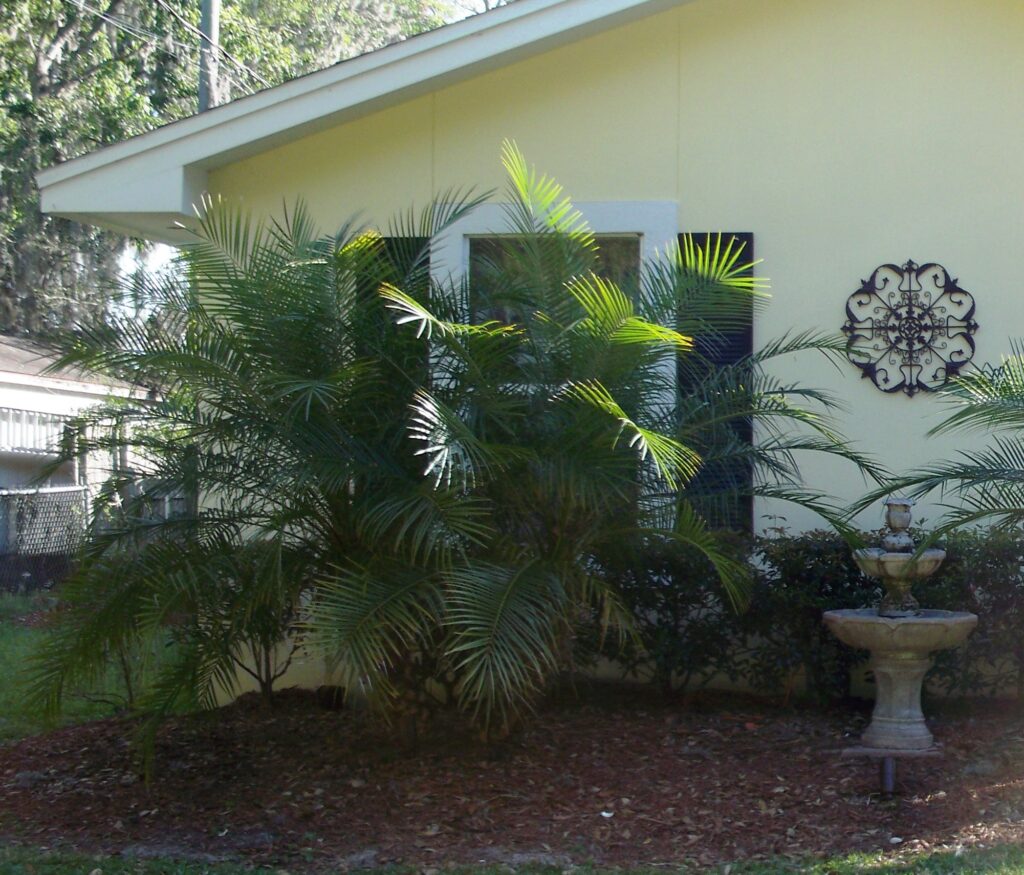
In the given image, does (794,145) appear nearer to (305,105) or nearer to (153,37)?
(305,105)

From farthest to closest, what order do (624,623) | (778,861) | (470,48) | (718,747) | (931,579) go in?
(470,48)
(931,579)
(718,747)
(624,623)
(778,861)

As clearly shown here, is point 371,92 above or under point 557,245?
above

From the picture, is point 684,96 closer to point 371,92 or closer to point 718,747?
point 371,92

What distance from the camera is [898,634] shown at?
5703 mm

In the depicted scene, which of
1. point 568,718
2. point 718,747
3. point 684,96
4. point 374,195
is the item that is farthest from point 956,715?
point 374,195

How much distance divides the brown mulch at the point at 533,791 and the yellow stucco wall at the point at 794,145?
68.5 inches

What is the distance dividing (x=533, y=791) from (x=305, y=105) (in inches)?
168

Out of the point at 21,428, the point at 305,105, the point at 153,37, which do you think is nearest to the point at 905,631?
the point at 305,105

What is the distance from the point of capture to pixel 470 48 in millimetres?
7367

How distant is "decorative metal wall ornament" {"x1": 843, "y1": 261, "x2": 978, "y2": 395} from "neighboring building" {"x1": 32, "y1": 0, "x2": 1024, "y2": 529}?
15 mm

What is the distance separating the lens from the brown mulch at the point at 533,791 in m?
5.23

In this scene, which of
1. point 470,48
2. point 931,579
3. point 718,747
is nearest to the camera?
point 718,747

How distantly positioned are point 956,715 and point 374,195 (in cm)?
468

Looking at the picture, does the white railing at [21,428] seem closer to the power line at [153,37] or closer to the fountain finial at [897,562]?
the power line at [153,37]
